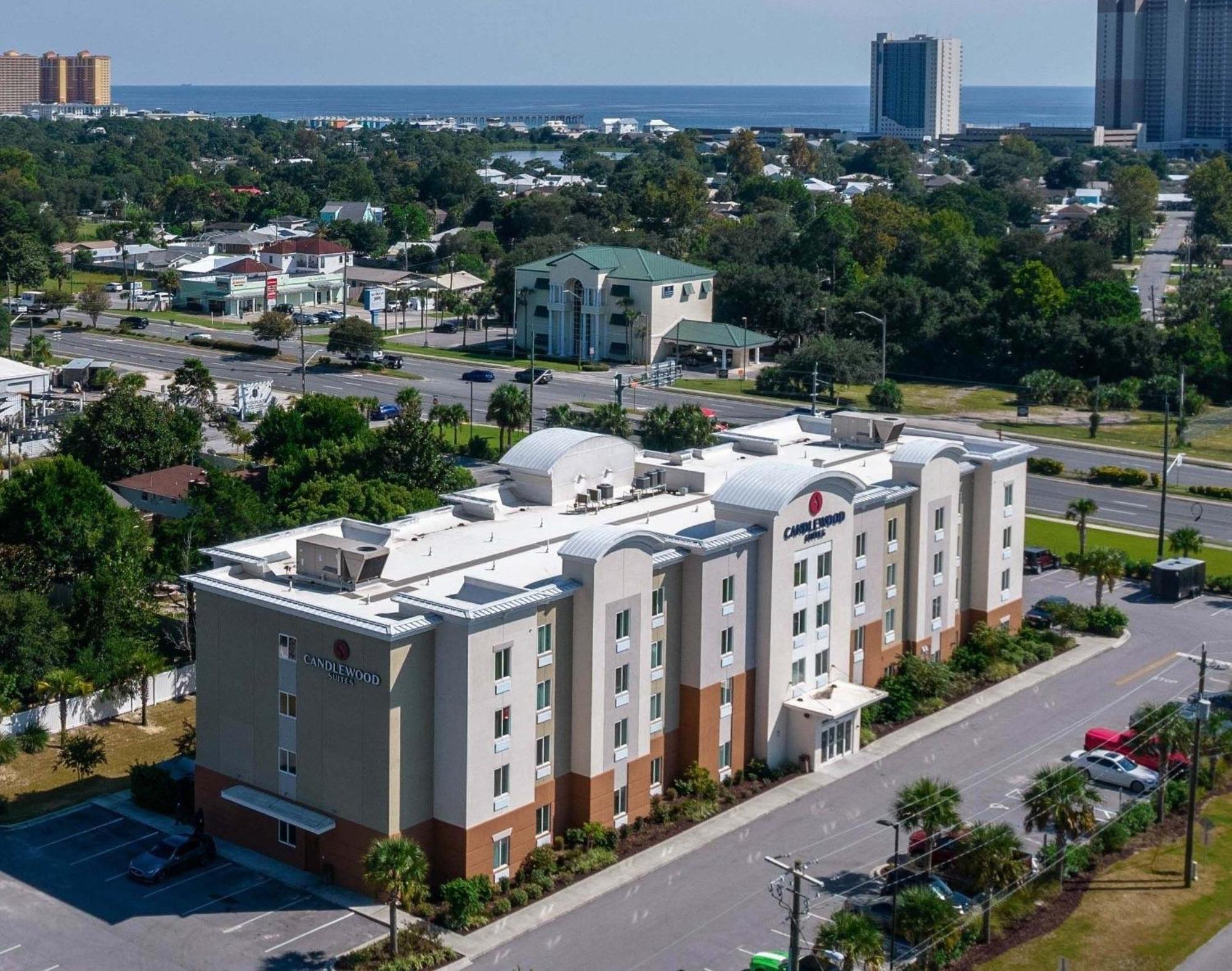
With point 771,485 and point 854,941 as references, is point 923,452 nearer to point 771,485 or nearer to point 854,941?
point 771,485

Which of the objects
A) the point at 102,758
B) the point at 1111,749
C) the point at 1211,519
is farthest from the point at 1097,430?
the point at 102,758

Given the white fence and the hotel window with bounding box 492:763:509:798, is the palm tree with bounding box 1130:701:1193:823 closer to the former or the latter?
the hotel window with bounding box 492:763:509:798

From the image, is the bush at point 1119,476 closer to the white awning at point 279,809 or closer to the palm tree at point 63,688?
the palm tree at point 63,688

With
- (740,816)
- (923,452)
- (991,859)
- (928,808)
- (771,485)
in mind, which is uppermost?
(923,452)

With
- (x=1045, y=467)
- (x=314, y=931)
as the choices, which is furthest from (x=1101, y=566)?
(x=314, y=931)

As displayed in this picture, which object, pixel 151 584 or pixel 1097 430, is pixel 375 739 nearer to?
pixel 151 584

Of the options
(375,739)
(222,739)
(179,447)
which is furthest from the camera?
(179,447)

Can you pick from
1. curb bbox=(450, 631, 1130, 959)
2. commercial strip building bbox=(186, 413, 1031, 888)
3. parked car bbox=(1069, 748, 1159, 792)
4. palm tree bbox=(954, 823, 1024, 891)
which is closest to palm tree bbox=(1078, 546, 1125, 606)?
curb bbox=(450, 631, 1130, 959)
